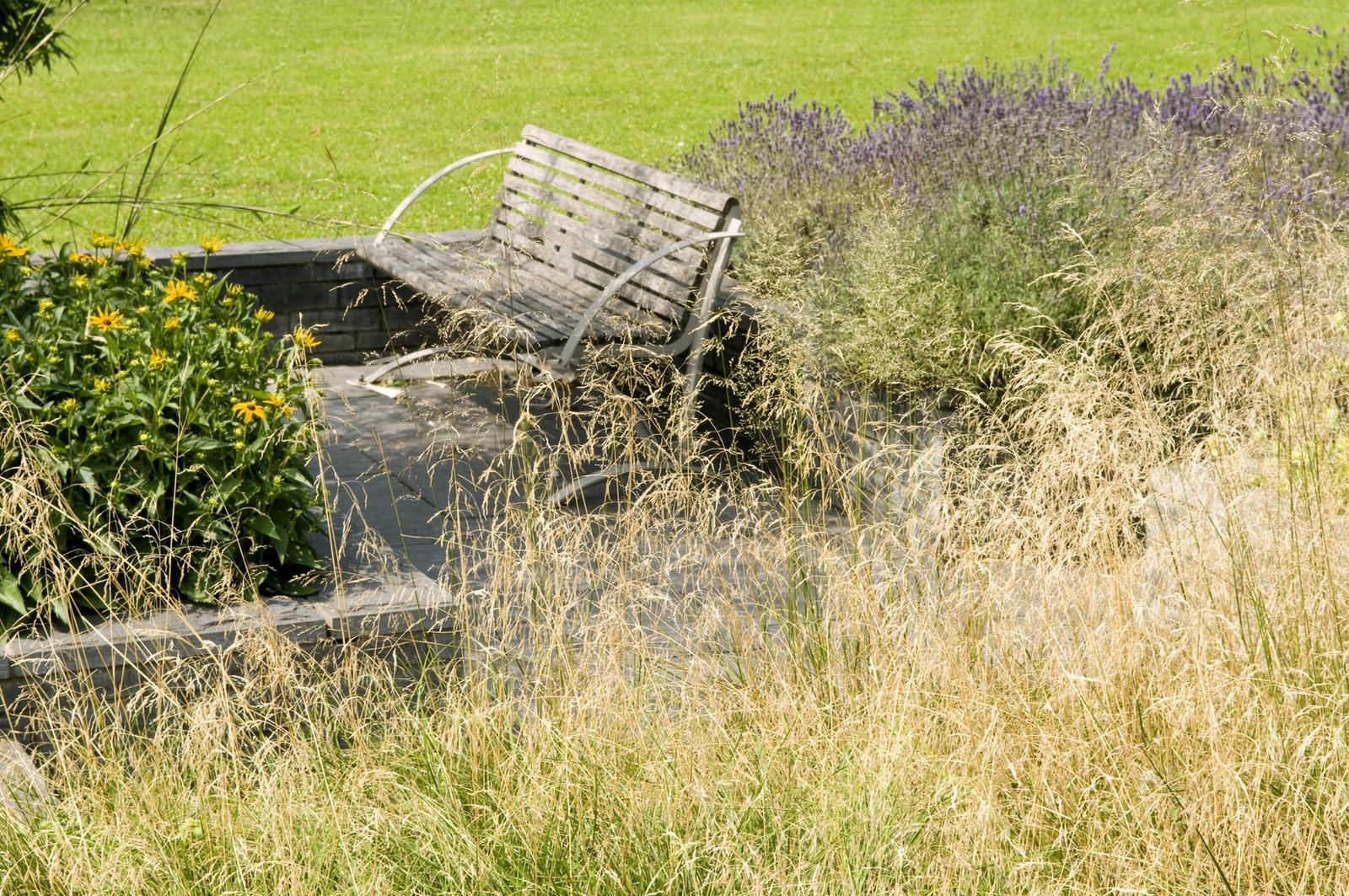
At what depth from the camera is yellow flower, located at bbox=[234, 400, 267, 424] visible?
290cm

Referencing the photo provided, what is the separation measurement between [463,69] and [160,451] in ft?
46.1

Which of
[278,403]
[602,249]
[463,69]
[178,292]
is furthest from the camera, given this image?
[463,69]

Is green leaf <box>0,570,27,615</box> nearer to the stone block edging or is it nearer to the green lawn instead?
the stone block edging

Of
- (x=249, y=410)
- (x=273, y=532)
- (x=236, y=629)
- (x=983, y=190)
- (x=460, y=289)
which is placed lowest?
(x=236, y=629)

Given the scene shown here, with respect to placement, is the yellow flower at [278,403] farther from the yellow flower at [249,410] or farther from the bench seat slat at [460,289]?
the bench seat slat at [460,289]

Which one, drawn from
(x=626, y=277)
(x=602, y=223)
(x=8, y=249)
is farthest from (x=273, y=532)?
(x=602, y=223)

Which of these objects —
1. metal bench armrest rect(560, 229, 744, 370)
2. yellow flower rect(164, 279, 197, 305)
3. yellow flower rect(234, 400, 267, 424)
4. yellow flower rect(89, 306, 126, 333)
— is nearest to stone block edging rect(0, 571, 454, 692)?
yellow flower rect(234, 400, 267, 424)

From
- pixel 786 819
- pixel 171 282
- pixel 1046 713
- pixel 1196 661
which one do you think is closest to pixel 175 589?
pixel 171 282

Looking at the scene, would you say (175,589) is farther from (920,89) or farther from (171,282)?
(920,89)

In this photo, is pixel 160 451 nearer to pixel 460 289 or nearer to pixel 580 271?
pixel 460 289

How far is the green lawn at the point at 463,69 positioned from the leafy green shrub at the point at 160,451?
5.88 meters

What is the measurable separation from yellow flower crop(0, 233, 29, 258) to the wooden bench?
42.2 inches

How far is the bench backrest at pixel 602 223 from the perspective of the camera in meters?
4.83

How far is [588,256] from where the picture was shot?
5.38m
